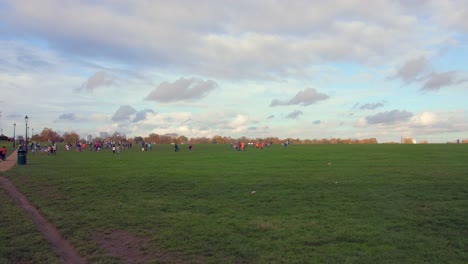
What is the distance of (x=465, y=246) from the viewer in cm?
680

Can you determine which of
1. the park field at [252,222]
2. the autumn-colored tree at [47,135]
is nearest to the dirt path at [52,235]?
the park field at [252,222]

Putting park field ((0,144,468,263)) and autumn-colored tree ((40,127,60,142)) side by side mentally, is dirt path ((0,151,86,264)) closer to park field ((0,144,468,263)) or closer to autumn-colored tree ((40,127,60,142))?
park field ((0,144,468,263))

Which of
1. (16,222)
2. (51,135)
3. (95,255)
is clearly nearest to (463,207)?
(95,255)

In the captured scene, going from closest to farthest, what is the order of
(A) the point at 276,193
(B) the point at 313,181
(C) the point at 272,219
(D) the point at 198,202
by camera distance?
(C) the point at 272,219
(D) the point at 198,202
(A) the point at 276,193
(B) the point at 313,181

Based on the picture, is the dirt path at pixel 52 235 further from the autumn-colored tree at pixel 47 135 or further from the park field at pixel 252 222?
the autumn-colored tree at pixel 47 135

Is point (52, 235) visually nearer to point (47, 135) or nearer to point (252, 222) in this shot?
point (252, 222)

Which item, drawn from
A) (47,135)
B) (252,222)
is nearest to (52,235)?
(252,222)

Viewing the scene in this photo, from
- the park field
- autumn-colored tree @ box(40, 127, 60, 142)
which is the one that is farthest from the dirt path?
autumn-colored tree @ box(40, 127, 60, 142)

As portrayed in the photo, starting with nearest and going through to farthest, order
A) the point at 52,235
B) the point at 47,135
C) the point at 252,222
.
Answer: the point at 52,235
the point at 252,222
the point at 47,135

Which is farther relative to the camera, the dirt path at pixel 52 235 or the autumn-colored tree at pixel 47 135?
the autumn-colored tree at pixel 47 135

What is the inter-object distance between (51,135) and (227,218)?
486 ft

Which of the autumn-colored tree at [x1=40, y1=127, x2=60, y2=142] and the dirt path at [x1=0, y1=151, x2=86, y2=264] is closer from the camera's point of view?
the dirt path at [x1=0, y1=151, x2=86, y2=264]

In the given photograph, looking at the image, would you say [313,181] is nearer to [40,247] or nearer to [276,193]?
[276,193]

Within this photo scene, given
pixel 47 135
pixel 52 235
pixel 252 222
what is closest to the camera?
pixel 52 235
